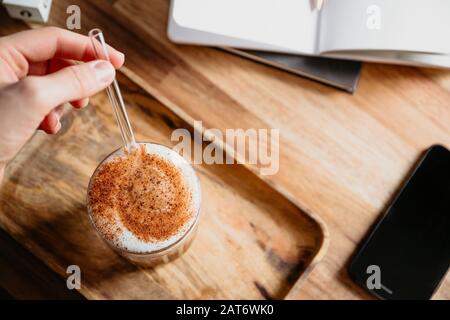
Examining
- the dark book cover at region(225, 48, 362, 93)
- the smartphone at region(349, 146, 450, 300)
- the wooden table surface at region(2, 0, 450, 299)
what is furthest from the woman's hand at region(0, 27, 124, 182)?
the smartphone at region(349, 146, 450, 300)

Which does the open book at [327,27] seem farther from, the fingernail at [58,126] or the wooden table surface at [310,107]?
the fingernail at [58,126]

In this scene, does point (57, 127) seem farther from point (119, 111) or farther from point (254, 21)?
point (254, 21)

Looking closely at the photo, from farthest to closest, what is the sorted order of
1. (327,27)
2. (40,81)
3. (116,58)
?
(327,27) → (116,58) → (40,81)

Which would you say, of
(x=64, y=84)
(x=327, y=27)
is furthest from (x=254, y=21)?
(x=64, y=84)

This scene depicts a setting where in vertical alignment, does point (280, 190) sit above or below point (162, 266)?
above

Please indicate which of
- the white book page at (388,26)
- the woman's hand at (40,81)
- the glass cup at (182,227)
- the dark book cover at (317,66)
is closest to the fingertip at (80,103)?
the woman's hand at (40,81)
